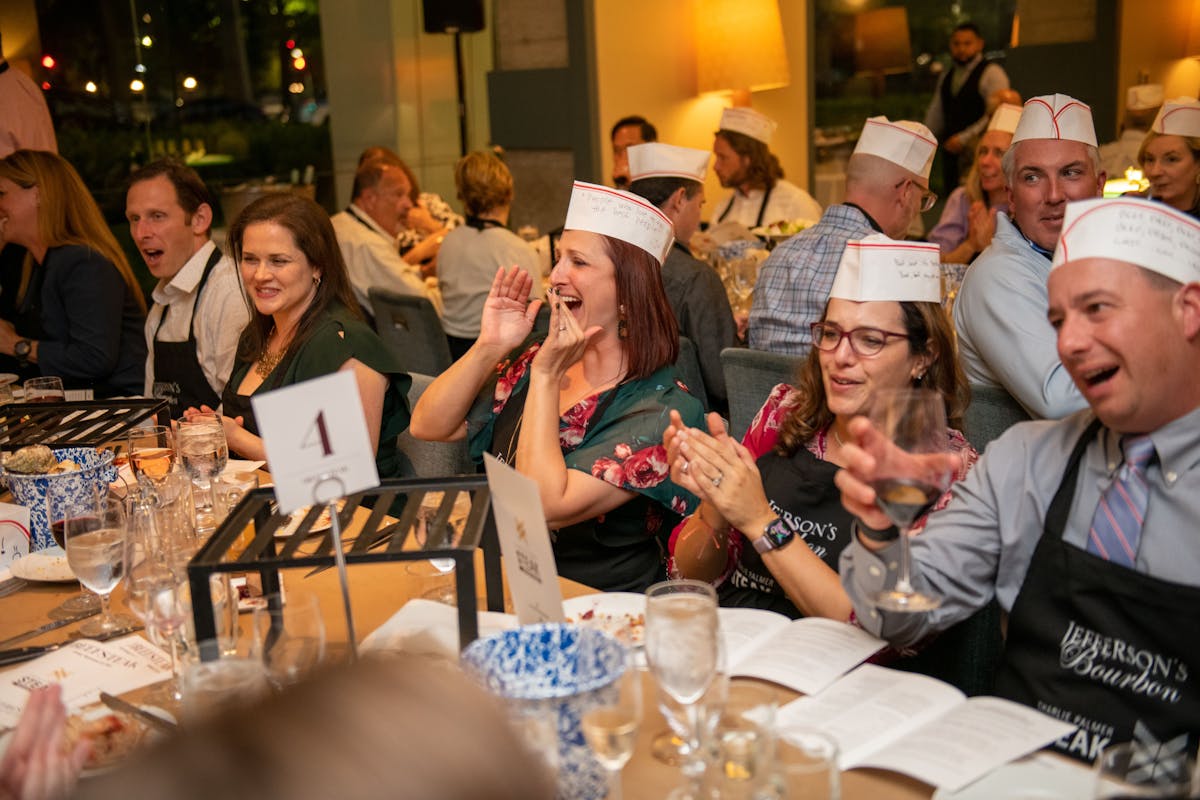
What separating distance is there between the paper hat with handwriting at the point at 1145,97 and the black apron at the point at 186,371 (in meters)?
5.61

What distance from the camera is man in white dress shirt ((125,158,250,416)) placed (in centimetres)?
388

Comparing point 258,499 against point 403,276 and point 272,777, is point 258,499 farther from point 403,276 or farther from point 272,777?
point 403,276

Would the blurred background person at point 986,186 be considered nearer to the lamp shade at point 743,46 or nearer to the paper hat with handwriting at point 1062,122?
the paper hat with handwriting at point 1062,122

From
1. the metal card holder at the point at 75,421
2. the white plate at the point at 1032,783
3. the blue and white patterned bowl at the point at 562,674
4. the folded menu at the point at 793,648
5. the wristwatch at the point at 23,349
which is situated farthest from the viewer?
the wristwatch at the point at 23,349

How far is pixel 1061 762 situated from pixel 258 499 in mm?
1194

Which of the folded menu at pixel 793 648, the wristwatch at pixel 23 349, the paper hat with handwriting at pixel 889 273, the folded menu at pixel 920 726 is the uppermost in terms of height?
the paper hat with handwriting at pixel 889 273

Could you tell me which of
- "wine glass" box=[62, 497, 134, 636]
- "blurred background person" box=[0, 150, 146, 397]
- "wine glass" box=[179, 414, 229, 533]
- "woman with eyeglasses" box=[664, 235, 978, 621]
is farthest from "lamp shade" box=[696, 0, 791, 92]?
"wine glass" box=[62, 497, 134, 636]

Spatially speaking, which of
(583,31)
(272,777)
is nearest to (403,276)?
(583,31)

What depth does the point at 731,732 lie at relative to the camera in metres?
1.38

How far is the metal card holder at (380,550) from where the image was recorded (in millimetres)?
1543

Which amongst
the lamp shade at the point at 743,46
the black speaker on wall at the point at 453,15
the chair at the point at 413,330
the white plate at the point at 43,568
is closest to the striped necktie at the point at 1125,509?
A: the white plate at the point at 43,568

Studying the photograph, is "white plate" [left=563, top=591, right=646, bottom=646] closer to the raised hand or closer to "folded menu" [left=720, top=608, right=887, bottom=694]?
"folded menu" [left=720, top=608, right=887, bottom=694]

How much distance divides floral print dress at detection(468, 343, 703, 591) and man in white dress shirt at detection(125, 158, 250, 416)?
1.51 metres

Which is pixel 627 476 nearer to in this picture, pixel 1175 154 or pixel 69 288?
pixel 69 288
